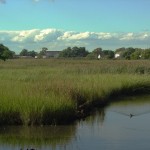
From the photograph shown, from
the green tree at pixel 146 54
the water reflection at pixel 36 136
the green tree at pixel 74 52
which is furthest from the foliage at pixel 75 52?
the water reflection at pixel 36 136

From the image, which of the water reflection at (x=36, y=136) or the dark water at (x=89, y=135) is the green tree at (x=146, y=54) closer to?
the dark water at (x=89, y=135)

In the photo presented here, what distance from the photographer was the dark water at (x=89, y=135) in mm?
10461

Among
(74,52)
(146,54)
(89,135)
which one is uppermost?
(74,52)

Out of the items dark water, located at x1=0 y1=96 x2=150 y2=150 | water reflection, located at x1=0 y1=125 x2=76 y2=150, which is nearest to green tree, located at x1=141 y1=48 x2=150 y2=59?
dark water, located at x1=0 y1=96 x2=150 y2=150

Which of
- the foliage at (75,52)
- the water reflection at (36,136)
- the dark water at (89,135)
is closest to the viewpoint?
the dark water at (89,135)

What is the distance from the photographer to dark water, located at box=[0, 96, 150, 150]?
34.3 feet

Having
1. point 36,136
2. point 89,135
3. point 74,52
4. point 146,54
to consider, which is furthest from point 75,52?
point 36,136

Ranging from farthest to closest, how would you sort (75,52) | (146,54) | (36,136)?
(75,52)
(146,54)
(36,136)

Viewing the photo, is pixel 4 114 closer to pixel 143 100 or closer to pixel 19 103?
pixel 19 103

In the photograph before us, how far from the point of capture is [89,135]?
11.8 meters

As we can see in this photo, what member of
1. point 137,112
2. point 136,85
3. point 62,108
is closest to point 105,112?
point 137,112

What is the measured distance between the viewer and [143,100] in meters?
21.3

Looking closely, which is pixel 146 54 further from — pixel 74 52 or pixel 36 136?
pixel 36 136

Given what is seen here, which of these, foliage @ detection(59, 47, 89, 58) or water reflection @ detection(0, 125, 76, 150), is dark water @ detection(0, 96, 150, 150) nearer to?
water reflection @ detection(0, 125, 76, 150)
